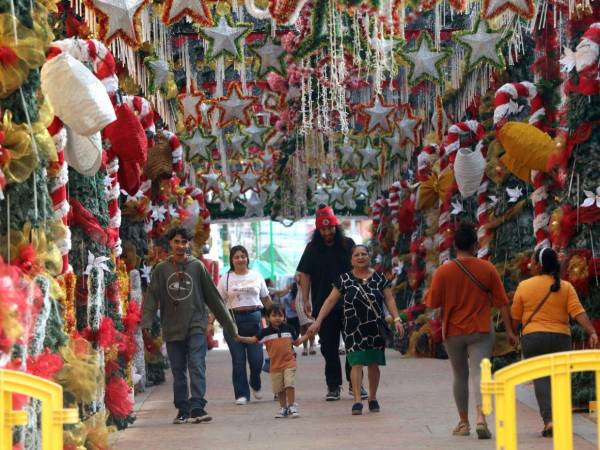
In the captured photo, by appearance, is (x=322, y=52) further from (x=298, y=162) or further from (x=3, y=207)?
(x=3, y=207)

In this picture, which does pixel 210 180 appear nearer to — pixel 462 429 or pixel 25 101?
pixel 462 429

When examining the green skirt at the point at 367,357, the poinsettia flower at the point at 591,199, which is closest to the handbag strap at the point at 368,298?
the green skirt at the point at 367,357

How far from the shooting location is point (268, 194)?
1412 inches

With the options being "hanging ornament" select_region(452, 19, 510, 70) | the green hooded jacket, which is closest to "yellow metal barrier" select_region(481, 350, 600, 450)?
the green hooded jacket

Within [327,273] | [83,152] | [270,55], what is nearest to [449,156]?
[270,55]

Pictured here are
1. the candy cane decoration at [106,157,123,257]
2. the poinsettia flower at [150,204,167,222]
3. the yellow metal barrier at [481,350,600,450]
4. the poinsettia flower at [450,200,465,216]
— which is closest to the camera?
the yellow metal barrier at [481,350,600,450]

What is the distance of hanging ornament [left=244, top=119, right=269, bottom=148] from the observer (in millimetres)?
25656

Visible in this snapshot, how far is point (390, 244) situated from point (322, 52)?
40.6 feet

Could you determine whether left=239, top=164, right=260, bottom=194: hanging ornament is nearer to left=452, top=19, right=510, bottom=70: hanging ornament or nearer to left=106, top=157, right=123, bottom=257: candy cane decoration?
left=452, top=19, right=510, bottom=70: hanging ornament

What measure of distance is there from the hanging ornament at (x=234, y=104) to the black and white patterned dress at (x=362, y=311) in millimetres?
9037

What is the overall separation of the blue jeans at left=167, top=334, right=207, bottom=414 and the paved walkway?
24 centimetres

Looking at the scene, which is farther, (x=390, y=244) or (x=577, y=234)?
(x=390, y=244)

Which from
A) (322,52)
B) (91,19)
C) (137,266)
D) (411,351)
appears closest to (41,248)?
(91,19)

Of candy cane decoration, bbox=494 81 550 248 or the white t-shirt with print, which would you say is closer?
candy cane decoration, bbox=494 81 550 248
